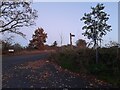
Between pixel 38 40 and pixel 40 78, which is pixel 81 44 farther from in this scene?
pixel 38 40

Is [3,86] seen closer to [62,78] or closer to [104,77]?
[62,78]

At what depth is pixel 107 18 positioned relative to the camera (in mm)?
28266

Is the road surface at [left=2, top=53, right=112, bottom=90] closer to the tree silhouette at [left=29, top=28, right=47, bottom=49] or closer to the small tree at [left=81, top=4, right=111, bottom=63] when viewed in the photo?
the small tree at [left=81, top=4, right=111, bottom=63]

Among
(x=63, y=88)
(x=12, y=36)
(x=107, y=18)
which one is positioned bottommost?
(x=63, y=88)

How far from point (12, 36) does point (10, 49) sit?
529 centimetres

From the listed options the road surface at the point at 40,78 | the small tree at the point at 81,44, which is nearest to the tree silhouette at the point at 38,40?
the small tree at the point at 81,44

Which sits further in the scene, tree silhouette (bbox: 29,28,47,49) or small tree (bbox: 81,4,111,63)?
tree silhouette (bbox: 29,28,47,49)

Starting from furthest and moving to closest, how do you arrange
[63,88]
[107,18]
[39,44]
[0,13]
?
[39,44], [107,18], [0,13], [63,88]

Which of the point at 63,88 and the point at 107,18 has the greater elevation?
the point at 107,18

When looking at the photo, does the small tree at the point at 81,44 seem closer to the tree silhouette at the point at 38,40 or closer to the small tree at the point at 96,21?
the small tree at the point at 96,21

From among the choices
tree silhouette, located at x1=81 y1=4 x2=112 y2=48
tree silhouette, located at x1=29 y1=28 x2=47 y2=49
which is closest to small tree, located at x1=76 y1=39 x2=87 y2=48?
tree silhouette, located at x1=81 y1=4 x2=112 y2=48

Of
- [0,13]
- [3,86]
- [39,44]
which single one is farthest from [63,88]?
[39,44]

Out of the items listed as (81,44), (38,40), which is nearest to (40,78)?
(81,44)

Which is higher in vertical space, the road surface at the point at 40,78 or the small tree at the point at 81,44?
the small tree at the point at 81,44
